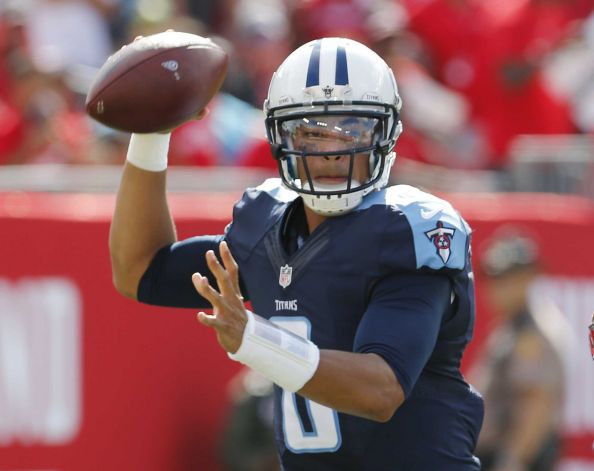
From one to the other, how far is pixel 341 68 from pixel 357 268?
1.54 ft

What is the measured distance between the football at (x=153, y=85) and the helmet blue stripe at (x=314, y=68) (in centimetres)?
32

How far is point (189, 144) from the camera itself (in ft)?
22.7

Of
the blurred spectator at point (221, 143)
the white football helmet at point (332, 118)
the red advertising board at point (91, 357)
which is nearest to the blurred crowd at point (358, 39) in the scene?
the blurred spectator at point (221, 143)

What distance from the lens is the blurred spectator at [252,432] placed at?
229 inches

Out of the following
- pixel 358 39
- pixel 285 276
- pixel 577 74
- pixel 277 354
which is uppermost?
pixel 358 39

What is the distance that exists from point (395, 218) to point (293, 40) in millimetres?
5119

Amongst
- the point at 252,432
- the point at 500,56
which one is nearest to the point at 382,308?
the point at 252,432

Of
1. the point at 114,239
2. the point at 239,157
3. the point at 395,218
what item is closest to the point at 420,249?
the point at 395,218

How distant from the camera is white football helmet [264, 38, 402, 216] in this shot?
124 inches

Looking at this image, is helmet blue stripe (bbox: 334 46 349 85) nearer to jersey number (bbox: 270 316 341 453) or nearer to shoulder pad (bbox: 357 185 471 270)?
shoulder pad (bbox: 357 185 471 270)

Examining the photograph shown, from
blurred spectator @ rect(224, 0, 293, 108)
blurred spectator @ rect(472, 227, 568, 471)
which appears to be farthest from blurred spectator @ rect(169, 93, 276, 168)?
blurred spectator @ rect(472, 227, 568, 471)

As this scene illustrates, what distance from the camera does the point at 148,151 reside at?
352 cm

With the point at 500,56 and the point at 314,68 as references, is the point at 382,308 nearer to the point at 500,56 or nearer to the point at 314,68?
the point at 314,68

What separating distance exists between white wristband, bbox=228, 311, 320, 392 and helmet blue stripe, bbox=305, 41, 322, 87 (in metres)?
0.65
